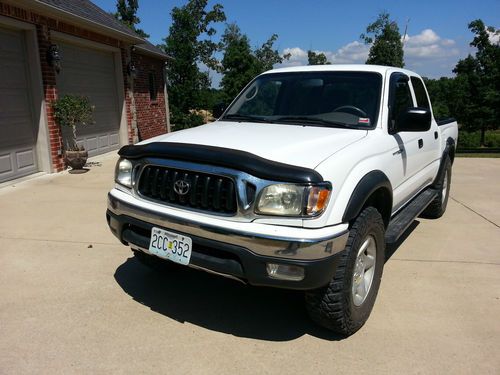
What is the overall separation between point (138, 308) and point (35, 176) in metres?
6.03

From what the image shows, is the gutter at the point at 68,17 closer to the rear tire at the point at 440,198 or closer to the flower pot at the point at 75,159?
the flower pot at the point at 75,159

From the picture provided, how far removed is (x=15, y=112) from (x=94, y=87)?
3.14 metres

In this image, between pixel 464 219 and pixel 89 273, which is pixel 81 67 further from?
pixel 464 219

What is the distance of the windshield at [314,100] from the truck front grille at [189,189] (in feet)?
4.21

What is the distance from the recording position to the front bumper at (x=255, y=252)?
248 cm

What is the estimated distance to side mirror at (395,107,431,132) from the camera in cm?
349

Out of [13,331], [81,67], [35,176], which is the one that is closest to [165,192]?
[13,331]

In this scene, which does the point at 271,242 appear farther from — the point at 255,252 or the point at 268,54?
the point at 268,54

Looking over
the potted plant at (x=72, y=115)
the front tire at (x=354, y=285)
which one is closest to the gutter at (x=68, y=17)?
the potted plant at (x=72, y=115)

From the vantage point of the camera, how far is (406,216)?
4160 mm

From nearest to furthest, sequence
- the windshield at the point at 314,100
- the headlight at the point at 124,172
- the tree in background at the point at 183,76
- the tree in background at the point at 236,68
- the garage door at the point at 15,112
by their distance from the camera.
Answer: the headlight at the point at 124,172, the windshield at the point at 314,100, the garage door at the point at 15,112, the tree in background at the point at 183,76, the tree in background at the point at 236,68

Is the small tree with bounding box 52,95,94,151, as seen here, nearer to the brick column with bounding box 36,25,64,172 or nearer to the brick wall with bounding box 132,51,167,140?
the brick column with bounding box 36,25,64,172

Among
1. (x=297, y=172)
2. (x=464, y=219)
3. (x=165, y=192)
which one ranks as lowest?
(x=464, y=219)

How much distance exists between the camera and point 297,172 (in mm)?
2516
